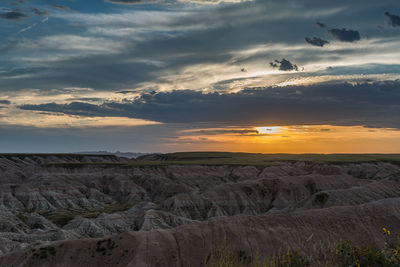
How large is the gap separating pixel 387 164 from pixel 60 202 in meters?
150

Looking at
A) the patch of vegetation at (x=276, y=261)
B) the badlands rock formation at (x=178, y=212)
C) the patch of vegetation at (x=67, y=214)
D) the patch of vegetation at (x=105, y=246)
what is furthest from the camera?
the patch of vegetation at (x=67, y=214)

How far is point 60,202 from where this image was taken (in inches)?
5172

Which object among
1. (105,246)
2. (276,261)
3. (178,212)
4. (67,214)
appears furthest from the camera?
(67,214)

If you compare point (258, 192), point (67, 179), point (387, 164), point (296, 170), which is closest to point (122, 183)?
point (67, 179)

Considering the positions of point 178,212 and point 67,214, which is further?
point 67,214

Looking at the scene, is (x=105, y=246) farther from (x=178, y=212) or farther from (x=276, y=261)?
(x=178, y=212)

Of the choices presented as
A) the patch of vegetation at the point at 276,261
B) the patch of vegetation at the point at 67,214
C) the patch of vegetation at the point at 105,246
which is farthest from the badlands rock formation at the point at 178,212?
the patch of vegetation at the point at 276,261

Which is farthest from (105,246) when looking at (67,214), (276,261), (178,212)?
(67,214)

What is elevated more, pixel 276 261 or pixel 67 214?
pixel 276 261

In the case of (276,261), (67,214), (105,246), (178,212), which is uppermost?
(276,261)

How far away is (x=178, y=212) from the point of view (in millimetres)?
110500

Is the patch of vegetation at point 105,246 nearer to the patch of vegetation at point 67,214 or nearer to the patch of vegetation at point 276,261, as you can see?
the patch of vegetation at point 276,261

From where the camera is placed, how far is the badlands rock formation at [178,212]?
1796 inches

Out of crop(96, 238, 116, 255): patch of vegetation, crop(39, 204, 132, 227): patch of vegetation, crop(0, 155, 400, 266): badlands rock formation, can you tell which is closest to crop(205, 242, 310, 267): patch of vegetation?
crop(0, 155, 400, 266): badlands rock formation
